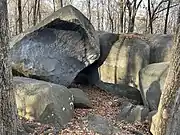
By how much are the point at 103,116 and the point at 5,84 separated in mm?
3213

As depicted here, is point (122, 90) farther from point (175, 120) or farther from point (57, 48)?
point (175, 120)

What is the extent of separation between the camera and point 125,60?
30.4ft

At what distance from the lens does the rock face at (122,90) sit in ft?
28.0

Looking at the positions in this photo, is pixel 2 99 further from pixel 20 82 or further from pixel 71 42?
pixel 71 42

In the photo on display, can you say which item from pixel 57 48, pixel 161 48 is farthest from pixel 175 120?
pixel 161 48

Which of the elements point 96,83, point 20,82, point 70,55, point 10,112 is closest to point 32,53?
point 70,55

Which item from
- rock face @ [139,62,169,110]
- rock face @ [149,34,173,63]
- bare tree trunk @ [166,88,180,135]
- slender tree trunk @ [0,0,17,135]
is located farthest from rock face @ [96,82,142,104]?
slender tree trunk @ [0,0,17,135]

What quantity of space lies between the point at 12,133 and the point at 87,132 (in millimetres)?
1595

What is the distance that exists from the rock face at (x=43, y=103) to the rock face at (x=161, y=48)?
3.82 m

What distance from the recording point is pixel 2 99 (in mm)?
3900

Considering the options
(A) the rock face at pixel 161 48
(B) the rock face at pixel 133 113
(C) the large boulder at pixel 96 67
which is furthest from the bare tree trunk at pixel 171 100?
(C) the large boulder at pixel 96 67

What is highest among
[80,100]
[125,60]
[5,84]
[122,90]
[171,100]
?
[5,84]

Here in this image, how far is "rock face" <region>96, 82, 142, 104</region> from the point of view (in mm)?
8541

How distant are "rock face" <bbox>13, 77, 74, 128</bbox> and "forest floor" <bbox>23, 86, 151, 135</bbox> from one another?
0.18 meters
